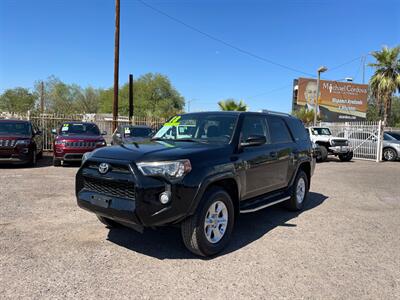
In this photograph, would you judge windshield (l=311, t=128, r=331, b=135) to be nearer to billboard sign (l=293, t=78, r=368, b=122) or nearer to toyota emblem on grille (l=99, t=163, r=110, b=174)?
toyota emblem on grille (l=99, t=163, r=110, b=174)

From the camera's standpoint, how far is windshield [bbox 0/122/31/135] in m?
12.0

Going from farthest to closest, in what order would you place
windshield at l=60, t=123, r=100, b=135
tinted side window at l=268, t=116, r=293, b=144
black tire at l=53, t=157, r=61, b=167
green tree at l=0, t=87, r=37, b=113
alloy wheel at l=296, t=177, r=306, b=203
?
green tree at l=0, t=87, r=37, b=113, windshield at l=60, t=123, r=100, b=135, black tire at l=53, t=157, r=61, b=167, alloy wheel at l=296, t=177, r=306, b=203, tinted side window at l=268, t=116, r=293, b=144

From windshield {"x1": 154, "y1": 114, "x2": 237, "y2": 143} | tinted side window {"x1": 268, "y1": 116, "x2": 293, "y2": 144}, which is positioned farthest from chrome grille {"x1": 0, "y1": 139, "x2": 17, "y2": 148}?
tinted side window {"x1": 268, "y1": 116, "x2": 293, "y2": 144}

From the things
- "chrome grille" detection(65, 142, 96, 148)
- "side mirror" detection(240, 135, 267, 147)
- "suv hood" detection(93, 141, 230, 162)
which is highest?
"side mirror" detection(240, 135, 267, 147)

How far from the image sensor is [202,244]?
4.11 metres

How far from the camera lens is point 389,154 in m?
18.9

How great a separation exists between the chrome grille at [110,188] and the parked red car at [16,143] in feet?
26.3

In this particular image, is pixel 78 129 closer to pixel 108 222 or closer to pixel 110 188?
pixel 108 222

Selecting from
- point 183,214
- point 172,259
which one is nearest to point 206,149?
point 183,214

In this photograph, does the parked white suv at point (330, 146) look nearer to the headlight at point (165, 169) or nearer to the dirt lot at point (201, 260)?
the dirt lot at point (201, 260)

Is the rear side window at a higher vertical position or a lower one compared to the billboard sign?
lower

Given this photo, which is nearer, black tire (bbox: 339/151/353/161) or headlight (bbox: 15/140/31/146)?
headlight (bbox: 15/140/31/146)

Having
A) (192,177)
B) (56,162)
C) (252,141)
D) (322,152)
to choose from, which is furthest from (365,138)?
(192,177)

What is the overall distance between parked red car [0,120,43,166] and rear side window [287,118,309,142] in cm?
872
